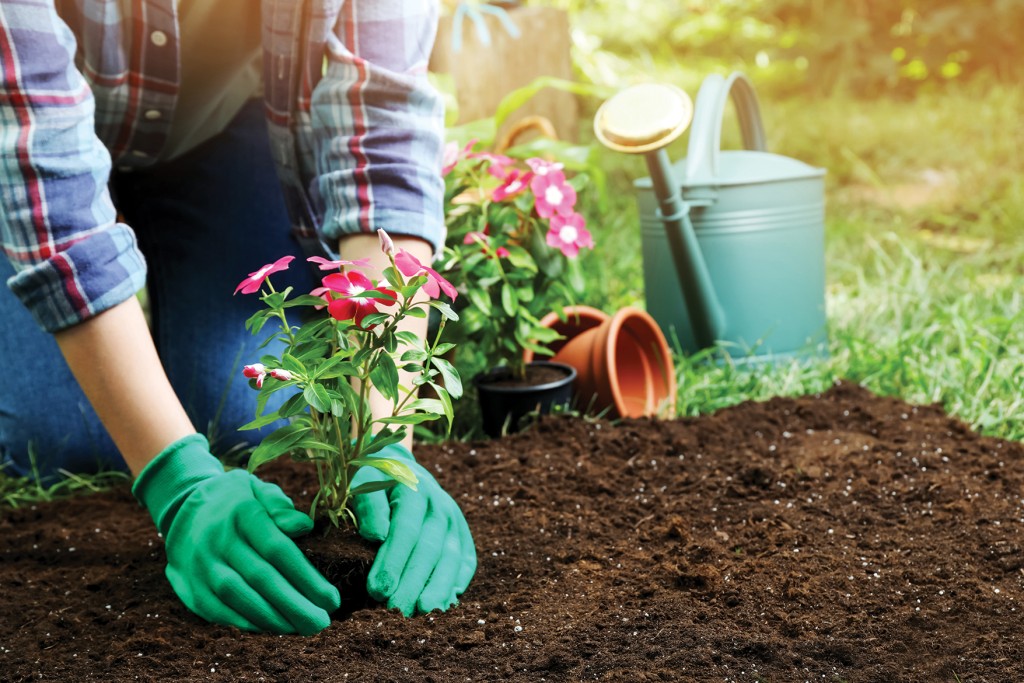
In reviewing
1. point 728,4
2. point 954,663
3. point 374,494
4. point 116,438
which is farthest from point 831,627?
point 728,4

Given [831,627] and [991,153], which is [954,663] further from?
[991,153]

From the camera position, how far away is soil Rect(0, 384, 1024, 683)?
1.15m

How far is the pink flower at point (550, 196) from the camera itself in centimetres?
193

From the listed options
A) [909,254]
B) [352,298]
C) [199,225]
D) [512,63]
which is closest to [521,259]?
[199,225]

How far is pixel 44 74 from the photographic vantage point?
1.31 metres

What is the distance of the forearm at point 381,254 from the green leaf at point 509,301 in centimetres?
36

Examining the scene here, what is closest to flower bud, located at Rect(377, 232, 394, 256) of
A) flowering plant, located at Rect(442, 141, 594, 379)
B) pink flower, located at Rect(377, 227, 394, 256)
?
pink flower, located at Rect(377, 227, 394, 256)

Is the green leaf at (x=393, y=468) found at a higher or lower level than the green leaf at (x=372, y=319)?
lower

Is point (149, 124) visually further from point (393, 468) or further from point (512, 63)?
point (512, 63)

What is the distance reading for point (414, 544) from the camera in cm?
129

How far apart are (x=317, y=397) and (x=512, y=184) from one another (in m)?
0.91

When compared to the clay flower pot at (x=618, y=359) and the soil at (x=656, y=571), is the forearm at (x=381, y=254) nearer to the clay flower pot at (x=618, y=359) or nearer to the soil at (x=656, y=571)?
the soil at (x=656, y=571)

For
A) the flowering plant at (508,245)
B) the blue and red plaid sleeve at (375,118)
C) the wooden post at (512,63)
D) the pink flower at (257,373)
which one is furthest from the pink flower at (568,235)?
the wooden post at (512,63)

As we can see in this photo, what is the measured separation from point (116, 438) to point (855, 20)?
456 cm
